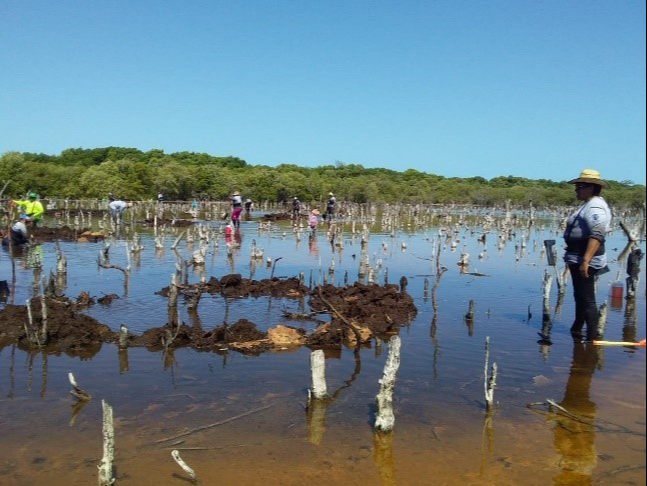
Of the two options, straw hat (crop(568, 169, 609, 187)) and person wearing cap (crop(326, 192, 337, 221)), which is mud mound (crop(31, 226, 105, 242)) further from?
straw hat (crop(568, 169, 609, 187))

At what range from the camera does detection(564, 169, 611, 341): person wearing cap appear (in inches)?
285

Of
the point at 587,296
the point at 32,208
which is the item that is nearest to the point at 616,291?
the point at 587,296

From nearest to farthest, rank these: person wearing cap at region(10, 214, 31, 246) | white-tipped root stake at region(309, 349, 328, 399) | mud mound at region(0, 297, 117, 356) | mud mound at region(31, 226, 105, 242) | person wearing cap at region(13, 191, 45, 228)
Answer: white-tipped root stake at region(309, 349, 328, 399)
mud mound at region(0, 297, 117, 356)
person wearing cap at region(10, 214, 31, 246)
person wearing cap at region(13, 191, 45, 228)
mud mound at region(31, 226, 105, 242)

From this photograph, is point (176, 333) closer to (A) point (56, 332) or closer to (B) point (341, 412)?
(A) point (56, 332)

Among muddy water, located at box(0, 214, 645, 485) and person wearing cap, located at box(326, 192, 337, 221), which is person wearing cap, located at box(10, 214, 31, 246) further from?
person wearing cap, located at box(326, 192, 337, 221)

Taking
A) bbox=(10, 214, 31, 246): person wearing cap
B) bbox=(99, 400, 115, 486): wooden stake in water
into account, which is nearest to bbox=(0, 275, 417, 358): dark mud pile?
bbox=(99, 400, 115, 486): wooden stake in water

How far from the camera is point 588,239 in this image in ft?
24.2

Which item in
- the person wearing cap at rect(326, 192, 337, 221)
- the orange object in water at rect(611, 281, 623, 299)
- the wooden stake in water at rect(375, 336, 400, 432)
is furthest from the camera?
the person wearing cap at rect(326, 192, 337, 221)

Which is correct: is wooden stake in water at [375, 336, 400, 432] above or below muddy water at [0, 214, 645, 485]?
above

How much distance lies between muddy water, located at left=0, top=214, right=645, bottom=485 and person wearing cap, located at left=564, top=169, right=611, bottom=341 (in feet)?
2.33

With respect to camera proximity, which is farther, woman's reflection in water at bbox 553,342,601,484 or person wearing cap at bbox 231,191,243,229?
person wearing cap at bbox 231,191,243,229

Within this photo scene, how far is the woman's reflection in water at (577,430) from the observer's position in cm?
460

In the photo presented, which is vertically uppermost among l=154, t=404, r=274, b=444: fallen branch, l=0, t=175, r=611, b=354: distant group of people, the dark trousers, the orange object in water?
l=0, t=175, r=611, b=354: distant group of people

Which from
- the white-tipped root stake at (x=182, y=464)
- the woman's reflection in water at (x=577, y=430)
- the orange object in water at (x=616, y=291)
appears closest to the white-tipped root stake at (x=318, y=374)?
the white-tipped root stake at (x=182, y=464)
